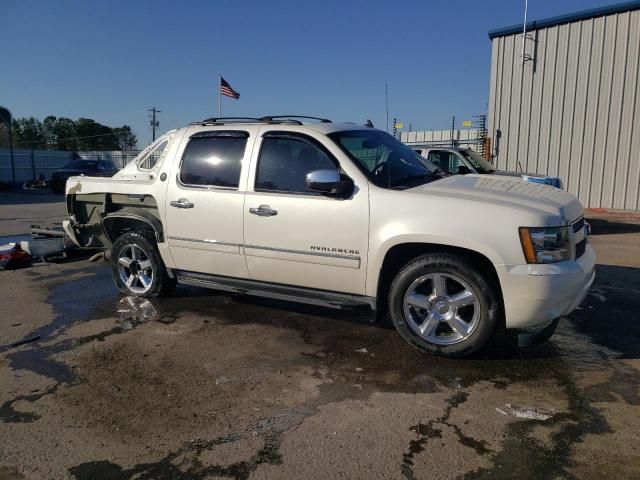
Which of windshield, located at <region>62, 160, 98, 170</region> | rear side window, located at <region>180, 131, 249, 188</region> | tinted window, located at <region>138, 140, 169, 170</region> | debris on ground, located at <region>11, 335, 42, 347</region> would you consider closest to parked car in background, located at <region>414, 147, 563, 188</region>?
tinted window, located at <region>138, 140, 169, 170</region>

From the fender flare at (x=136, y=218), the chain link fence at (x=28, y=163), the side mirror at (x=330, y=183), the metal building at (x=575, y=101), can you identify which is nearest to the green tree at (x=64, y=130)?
the chain link fence at (x=28, y=163)

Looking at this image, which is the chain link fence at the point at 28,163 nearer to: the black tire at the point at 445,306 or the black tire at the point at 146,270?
the black tire at the point at 146,270

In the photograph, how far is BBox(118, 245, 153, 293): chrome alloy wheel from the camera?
5.71 metres

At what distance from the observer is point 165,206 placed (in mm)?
5238

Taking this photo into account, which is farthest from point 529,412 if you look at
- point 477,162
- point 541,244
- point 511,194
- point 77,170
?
point 77,170

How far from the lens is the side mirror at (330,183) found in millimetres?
4095

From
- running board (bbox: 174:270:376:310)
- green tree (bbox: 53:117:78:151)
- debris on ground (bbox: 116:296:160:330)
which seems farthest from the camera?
green tree (bbox: 53:117:78:151)

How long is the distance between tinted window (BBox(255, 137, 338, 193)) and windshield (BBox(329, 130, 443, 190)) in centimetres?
21

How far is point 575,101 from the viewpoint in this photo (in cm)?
1577

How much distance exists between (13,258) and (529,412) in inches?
292

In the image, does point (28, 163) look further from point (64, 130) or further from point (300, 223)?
point (64, 130)

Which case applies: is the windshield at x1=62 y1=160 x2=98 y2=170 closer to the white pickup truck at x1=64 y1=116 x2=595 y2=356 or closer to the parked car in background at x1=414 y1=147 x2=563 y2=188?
the parked car in background at x1=414 y1=147 x2=563 y2=188

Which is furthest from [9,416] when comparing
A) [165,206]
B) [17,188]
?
[17,188]

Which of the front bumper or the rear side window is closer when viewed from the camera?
the front bumper
